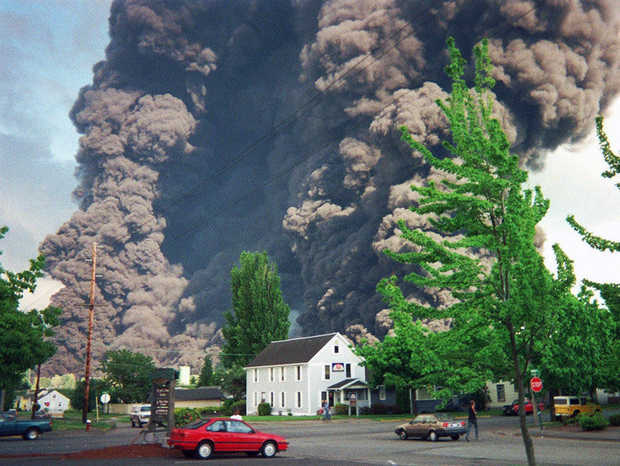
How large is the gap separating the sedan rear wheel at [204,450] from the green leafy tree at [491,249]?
11292mm

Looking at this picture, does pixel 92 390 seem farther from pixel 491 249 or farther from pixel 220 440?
pixel 491 249

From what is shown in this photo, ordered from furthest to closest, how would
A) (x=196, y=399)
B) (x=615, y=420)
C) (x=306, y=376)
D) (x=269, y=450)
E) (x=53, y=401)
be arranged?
(x=53, y=401) → (x=196, y=399) → (x=306, y=376) → (x=615, y=420) → (x=269, y=450)

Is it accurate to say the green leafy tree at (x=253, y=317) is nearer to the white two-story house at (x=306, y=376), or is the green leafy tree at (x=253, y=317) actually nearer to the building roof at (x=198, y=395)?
the white two-story house at (x=306, y=376)

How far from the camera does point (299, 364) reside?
61125 millimetres

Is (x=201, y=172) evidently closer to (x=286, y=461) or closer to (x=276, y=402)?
(x=276, y=402)

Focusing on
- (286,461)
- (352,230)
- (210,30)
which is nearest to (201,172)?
(210,30)

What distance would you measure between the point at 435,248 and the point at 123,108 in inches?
6020

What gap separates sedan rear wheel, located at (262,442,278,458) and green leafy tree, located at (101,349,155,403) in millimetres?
64429

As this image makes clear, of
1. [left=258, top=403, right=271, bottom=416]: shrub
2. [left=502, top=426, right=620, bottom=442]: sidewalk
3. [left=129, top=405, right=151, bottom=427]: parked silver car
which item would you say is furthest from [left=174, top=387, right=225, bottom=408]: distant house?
[left=502, top=426, right=620, bottom=442]: sidewalk

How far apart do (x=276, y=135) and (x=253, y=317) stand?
97.7 m

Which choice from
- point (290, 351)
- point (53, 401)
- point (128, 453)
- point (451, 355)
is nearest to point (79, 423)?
point (290, 351)

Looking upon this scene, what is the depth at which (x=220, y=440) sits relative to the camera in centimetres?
2020

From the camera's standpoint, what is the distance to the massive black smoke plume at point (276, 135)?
8650 centimetres

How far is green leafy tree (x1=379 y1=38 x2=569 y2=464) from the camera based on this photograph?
35.1 feet
